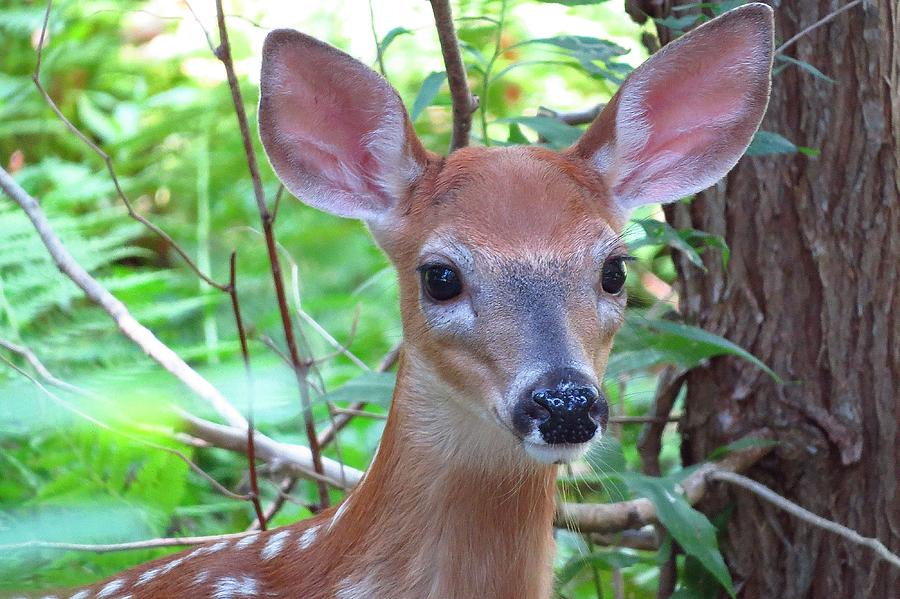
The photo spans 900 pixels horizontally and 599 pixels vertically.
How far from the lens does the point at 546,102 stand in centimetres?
657

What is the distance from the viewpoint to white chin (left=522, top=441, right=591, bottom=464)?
6.98 ft

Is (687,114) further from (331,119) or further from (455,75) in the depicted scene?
(331,119)

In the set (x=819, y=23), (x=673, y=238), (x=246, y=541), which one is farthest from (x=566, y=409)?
(x=819, y=23)

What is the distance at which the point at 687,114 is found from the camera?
9.27ft

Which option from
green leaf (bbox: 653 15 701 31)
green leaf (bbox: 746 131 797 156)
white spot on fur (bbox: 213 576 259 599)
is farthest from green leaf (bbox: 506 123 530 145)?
white spot on fur (bbox: 213 576 259 599)

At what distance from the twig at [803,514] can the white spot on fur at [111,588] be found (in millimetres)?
1556

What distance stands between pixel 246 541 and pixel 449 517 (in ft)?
1.92

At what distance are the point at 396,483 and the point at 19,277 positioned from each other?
261cm

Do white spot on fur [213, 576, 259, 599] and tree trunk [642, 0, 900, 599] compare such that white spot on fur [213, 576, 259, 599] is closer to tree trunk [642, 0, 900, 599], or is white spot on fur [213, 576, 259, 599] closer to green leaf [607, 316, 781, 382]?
green leaf [607, 316, 781, 382]

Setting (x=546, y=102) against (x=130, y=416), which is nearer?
(x=130, y=416)

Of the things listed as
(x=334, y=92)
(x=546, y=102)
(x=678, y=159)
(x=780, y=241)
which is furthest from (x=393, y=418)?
(x=546, y=102)

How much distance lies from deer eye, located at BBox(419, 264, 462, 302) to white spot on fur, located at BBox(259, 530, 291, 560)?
74cm

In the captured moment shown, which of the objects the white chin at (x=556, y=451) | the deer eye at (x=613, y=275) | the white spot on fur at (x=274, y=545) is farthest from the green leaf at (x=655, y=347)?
the white spot on fur at (x=274, y=545)

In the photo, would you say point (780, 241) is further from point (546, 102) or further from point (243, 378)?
point (546, 102)
